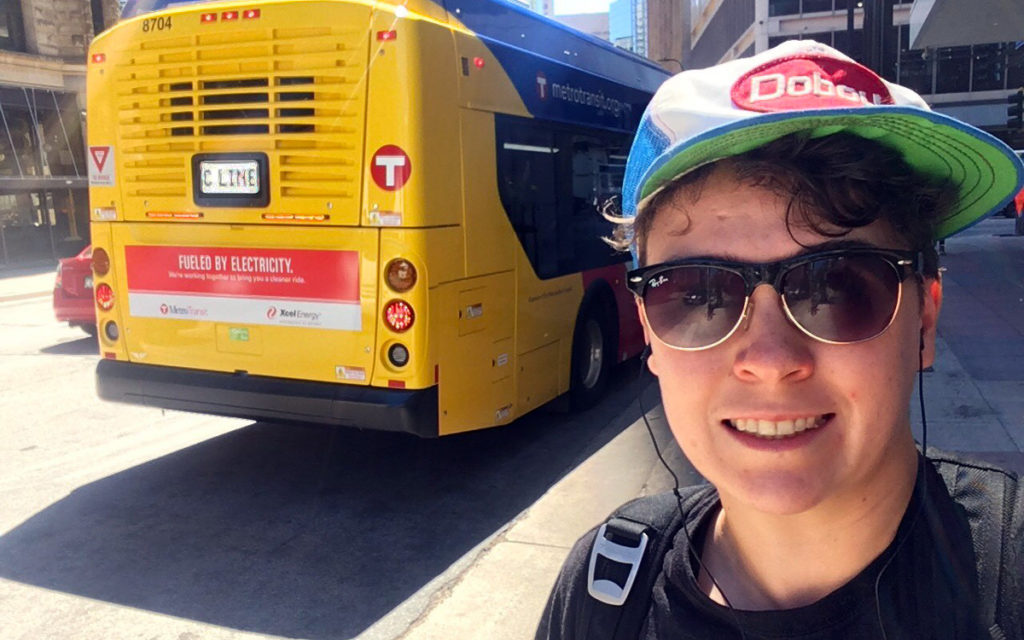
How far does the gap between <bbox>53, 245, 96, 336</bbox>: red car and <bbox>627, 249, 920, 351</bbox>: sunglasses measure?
12.0m

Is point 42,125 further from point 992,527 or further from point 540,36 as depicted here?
point 992,527

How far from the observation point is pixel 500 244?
6438 millimetres

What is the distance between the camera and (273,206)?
19.3ft

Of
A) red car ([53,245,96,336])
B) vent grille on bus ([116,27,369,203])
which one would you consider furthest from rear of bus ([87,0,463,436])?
red car ([53,245,96,336])

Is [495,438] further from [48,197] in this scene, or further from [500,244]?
[48,197]

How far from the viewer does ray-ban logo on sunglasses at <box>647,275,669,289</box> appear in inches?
57.3

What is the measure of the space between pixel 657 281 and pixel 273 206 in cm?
480

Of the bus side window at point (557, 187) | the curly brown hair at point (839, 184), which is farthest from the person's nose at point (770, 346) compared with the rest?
the bus side window at point (557, 187)

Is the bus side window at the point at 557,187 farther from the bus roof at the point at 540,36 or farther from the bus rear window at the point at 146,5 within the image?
the bus rear window at the point at 146,5

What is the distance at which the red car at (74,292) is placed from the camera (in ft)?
39.2

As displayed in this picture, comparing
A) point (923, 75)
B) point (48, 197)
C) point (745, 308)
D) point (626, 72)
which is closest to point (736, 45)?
point (923, 75)

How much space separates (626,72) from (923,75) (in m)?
43.2

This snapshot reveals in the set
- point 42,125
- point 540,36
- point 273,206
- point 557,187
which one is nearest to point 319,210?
point 273,206

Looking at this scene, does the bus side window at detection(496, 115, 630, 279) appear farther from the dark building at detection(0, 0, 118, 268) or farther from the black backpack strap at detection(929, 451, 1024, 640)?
the dark building at detection(0, 0, 118, 268)
